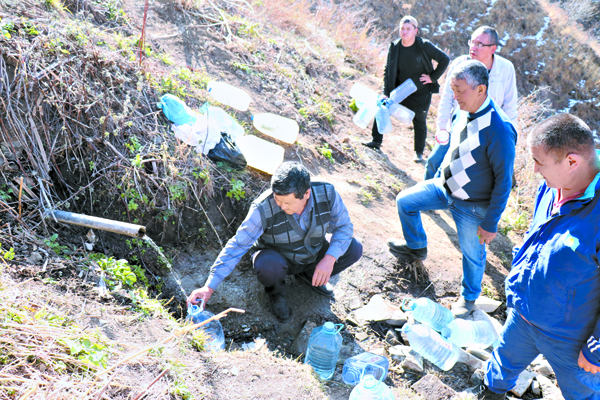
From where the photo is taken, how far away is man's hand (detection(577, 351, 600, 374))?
200 centimetres

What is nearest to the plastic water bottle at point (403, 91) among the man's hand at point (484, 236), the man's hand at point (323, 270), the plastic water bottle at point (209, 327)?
the man's hand at point (484, 236)

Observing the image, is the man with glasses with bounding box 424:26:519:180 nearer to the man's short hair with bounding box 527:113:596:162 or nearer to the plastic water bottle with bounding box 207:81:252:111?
the man's short hair with bounding box 527:113:596:162

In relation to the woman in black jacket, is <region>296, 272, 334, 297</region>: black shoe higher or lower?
lower

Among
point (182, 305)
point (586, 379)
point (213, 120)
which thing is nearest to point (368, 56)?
point (213, 120)

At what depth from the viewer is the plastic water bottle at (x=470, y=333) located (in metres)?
3.44

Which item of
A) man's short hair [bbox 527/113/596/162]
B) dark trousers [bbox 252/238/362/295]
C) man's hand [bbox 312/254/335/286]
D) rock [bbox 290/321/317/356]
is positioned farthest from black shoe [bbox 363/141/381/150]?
man's short hair [bbox 527/113/596/162]

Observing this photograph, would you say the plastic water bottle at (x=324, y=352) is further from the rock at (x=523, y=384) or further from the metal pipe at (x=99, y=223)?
the metal pipe at (x=99, y=223)

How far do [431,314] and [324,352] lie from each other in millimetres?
1071

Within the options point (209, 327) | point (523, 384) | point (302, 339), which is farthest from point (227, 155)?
point (523, 384)

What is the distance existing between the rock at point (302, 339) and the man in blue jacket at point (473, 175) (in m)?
1.37

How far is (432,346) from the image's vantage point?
10.8 feet

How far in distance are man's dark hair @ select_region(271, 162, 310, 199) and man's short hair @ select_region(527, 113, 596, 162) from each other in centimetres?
139

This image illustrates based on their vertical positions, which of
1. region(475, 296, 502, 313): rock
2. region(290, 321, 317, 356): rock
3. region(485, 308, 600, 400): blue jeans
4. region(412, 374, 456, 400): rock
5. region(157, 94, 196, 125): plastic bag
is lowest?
region(290, 321, 317, 356): rock

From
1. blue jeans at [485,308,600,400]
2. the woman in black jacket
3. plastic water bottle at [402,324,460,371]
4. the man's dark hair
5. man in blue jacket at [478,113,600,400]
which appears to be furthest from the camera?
the woman in black jacket
